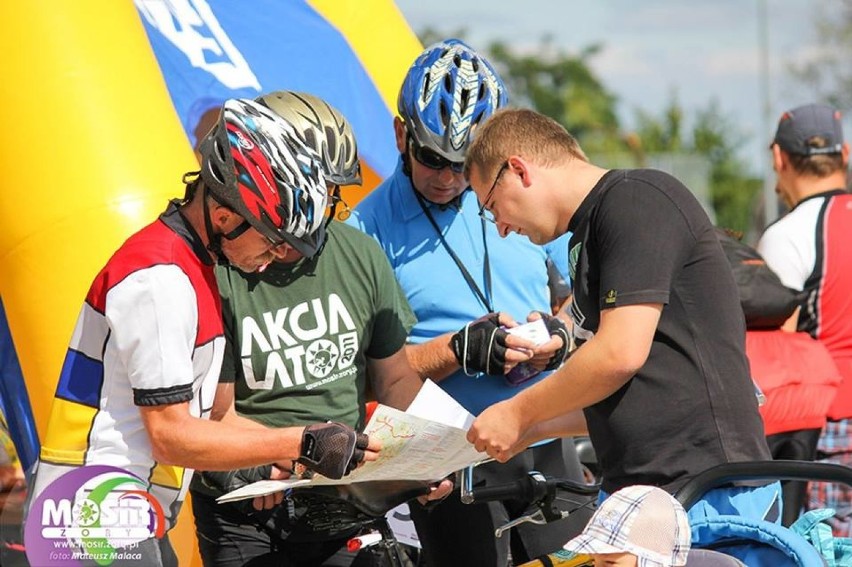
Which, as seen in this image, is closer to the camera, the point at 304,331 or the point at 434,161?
the point at 304,331

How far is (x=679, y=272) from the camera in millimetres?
3205

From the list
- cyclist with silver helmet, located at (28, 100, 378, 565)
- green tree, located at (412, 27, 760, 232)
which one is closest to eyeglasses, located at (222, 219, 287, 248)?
cyclist with silver helmet, located at (28, 100, 378, 565)

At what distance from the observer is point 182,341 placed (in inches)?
116

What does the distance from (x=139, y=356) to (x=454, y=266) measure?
1630 mm

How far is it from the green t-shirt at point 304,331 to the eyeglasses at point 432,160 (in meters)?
0.73

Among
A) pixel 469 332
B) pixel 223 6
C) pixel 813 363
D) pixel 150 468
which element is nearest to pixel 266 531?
pixel 150 468

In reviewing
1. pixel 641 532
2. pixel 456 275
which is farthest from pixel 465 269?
pixel 641 532

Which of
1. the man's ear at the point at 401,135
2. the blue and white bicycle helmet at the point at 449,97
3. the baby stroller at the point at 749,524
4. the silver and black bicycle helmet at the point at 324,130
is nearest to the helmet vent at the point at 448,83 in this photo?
the blue and white bicycle helmet at the point at 449,97

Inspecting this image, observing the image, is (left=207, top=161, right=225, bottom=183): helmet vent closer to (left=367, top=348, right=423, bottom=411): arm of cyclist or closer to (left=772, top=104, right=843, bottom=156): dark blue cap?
(left=367, top=348, right=423, bottom=411): arm of cyclist

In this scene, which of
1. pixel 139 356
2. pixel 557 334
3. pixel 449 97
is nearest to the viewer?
pixel 139 356

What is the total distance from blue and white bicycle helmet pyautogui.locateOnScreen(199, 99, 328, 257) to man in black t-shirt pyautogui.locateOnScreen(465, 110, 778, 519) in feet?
1.89

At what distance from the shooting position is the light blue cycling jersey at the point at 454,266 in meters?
4.32

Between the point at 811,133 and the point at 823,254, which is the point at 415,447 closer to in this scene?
the point at 823,254

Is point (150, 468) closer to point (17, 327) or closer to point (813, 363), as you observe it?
point (17, 327)
